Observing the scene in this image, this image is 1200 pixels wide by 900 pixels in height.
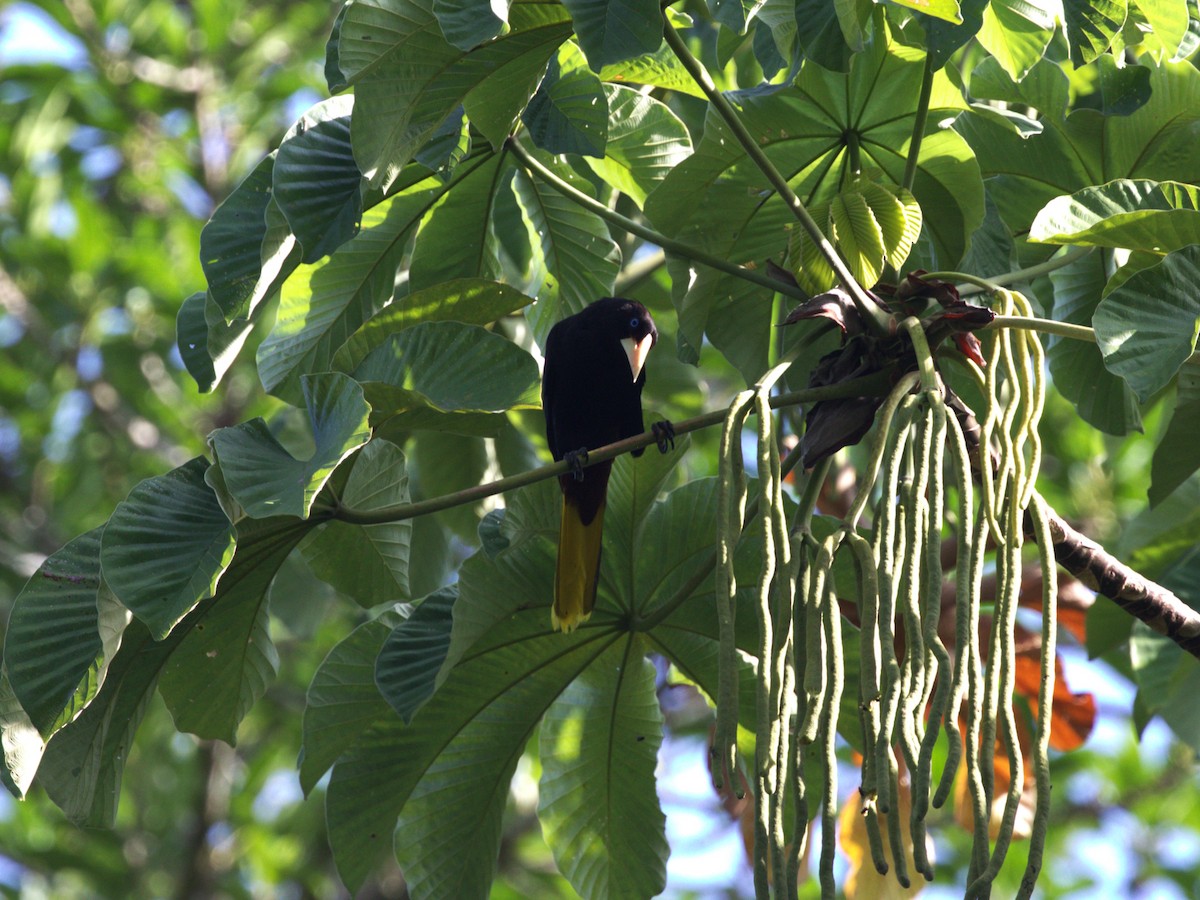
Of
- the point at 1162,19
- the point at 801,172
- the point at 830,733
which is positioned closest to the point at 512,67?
the point at 801,172

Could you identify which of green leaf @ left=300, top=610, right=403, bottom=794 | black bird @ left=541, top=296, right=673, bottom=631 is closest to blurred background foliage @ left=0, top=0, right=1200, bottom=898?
black bird @ left=541, top=296, right=673, bottom=631

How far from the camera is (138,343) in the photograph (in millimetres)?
5043

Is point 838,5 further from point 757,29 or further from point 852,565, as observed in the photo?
point 852,565

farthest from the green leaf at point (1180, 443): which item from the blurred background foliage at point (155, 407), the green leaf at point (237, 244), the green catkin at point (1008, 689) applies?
the blurred background foliage at point (155, 407)

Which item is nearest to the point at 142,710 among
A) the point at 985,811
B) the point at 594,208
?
the point at 594,208

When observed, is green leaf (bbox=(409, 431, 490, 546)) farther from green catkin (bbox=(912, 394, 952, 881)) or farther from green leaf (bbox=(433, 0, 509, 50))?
green catkin (bbox=(912, 394, 952, 881))

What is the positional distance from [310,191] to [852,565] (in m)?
0.88

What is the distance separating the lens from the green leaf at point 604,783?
1.97 m

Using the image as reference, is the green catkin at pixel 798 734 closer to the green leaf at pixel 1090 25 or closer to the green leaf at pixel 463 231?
the green leaf at pixel 1090 25

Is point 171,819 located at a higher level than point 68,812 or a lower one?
lower

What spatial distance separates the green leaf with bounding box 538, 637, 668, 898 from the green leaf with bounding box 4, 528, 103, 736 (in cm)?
71

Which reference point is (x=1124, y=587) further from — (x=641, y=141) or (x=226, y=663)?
(x=226, y=663)

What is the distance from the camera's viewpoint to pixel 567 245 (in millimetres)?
2246

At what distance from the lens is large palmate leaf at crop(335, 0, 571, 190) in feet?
4.86
